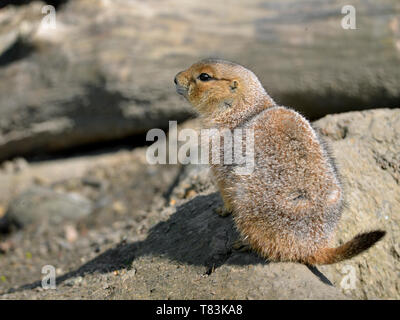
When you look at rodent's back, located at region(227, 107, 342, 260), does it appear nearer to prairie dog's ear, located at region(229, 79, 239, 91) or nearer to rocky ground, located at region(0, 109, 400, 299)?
rocky ground, located at region(0, 109, 400, 299)

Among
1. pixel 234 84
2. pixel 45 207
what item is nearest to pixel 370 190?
pixel 234 84

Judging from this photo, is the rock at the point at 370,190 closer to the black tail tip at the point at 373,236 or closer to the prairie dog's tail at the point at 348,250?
the prairie dog's tail at the point at 348,250

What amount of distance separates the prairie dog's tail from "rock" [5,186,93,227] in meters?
5.14

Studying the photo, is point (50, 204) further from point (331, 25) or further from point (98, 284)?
point (331, 25)

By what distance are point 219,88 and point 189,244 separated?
1.39m

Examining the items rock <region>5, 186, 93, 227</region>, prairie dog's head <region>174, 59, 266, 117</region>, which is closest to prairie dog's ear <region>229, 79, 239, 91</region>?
prairie dog's head <region>174, 59, 266, 117</region>

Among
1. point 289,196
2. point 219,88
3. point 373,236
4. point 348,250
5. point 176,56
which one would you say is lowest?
point 348,250

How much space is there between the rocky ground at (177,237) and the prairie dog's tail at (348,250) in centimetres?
13

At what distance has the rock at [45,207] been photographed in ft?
26.4

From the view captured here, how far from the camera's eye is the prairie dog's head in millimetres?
4404

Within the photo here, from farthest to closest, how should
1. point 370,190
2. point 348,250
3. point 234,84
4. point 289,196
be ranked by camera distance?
point 370,190
point 234,84
point 289,196
point 348,250

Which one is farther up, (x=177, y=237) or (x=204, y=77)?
(x=204, y=77)

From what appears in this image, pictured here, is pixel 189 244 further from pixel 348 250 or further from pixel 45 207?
pixel 45 207

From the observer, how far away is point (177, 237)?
4.80 meters
